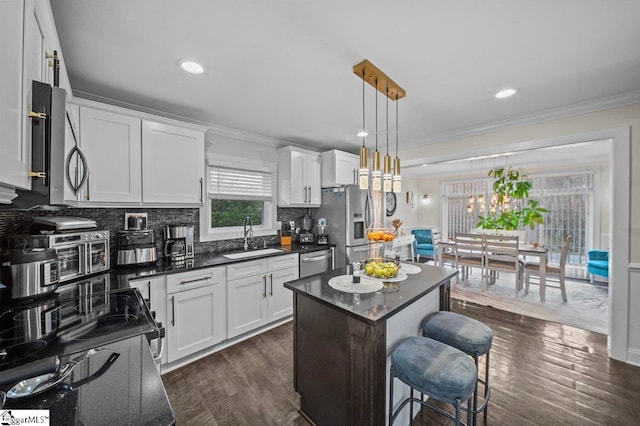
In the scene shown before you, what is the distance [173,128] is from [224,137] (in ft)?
2.58

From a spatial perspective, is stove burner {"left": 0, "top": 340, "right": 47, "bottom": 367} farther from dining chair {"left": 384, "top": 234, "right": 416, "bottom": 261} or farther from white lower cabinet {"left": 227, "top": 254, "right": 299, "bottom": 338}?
dining chair {"left": 384, "top": 234, "right": 416, "bottom": 261}

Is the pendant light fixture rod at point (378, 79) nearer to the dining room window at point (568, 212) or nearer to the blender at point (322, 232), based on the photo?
the blender at point (322, 232)

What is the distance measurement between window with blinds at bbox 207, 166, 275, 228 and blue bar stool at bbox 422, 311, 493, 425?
259cm

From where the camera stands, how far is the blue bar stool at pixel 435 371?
4.05 feet

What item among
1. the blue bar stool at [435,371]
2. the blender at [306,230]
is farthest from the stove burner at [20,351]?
the blender at [306,230]

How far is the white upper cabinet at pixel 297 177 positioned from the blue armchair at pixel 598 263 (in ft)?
16.5

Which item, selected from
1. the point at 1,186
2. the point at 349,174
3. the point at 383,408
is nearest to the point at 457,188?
the point at 349,174

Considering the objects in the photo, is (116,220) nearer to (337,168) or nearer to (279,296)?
(279,296)

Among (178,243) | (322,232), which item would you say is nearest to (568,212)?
(322,232)

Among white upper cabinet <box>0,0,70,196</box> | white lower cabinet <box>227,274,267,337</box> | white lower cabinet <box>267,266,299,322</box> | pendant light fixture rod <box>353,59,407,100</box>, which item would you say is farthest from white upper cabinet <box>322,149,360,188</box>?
white upper cabinet <box>0,0,70,196</box>

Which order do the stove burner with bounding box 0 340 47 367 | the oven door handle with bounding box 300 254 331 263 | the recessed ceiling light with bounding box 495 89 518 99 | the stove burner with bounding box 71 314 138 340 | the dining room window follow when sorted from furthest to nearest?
the dining room window, the oven door handle with bounding box 300 254 331 263, the recessed ceiling light with bounding box 495 89 518 99, the stove burner with bounding box 71 314 138 340, the stove burner with bounding box 0 340 47 367

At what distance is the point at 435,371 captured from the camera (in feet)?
4.27

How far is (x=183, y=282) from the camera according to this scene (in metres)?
2.35

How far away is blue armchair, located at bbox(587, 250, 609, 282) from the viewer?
14.4 feet
